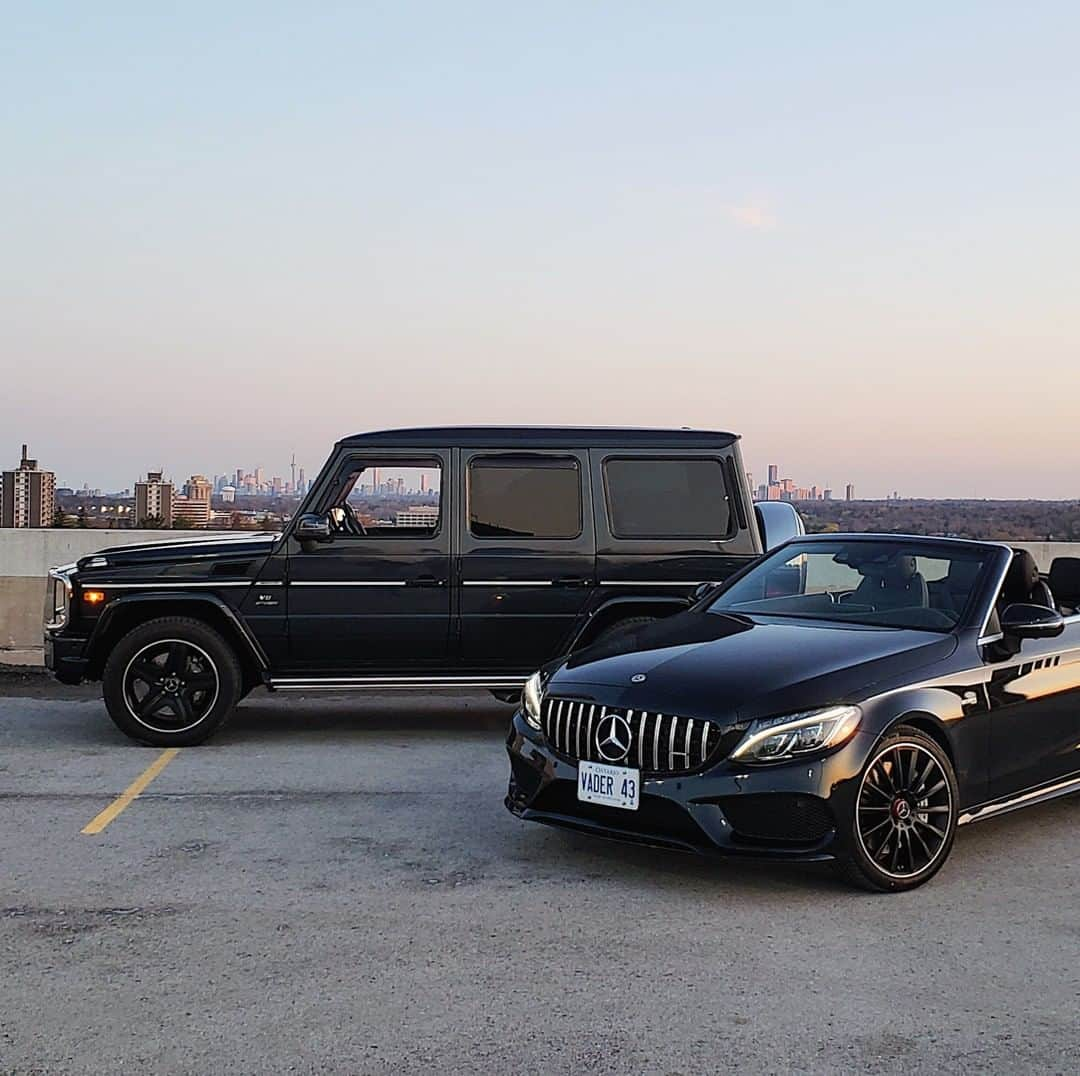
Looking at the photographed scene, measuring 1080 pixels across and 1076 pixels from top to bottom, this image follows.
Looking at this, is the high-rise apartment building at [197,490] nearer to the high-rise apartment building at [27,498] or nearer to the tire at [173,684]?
the high-rise apartment building at [27,498]

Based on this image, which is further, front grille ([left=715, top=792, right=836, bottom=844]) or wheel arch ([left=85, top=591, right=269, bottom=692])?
wheel arch ([left=85, top=591, right=269, bottom=692])

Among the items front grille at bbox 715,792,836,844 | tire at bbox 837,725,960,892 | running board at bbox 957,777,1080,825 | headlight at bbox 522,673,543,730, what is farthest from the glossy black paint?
front grille at bbox 715,792,836,844

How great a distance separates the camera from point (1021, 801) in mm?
6727

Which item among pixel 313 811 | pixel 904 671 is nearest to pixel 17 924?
pixel 313 811

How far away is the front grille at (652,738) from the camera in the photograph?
19.1 feet

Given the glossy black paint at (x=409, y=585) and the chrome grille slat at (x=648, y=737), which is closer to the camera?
the chrome grille slat at (x=648, y=737)

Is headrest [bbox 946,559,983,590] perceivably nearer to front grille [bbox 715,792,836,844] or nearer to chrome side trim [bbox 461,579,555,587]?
front grille [bbox 715,792,836,844]

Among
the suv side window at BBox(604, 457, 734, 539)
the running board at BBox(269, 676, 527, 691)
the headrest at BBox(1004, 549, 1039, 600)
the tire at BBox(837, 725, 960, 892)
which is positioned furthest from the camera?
the suv side window at BBox(604, 457, 734, 539)

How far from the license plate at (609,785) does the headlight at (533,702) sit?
49 centimetres

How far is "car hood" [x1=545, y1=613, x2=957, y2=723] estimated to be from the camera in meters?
5.93

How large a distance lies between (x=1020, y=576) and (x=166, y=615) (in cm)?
538

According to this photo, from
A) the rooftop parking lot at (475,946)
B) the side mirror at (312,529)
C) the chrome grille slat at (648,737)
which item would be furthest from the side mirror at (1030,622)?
the side mirror at (312,529)

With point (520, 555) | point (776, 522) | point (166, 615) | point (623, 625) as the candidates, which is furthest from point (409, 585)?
point (776, 522)

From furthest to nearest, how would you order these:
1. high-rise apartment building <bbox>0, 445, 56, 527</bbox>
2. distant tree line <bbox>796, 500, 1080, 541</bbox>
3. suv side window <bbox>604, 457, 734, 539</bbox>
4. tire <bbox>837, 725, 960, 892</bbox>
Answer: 1. high-rise apartment building <bbox>0, 445, 56, 527</bbox>
2. distant tree line <bbox>796, 500, 1080, 541</bbox>
3. suv side window <bbox>604, 457, 734, 539</bbox>
4. tire <bbox>837, 725, 960, 892</bbox>
